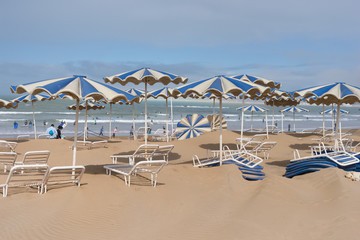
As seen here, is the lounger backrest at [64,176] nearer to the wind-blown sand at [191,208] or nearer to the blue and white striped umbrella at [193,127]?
the wind-blown sand at [191,208]

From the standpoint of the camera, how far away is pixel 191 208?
494 centimetres

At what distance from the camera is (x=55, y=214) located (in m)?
4.36

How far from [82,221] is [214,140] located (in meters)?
9.76

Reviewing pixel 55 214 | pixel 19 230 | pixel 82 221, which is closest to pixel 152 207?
pixel 82 221

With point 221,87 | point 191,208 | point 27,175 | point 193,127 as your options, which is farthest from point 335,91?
point 193,127

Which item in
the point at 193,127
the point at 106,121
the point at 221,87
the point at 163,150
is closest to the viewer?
the point at 221,87

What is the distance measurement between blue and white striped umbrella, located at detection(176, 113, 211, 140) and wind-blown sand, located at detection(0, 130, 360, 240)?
7951mm

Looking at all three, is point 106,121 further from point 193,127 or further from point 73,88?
point 73,88

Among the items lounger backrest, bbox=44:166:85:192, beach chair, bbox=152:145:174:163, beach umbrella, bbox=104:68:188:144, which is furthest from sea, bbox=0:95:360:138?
lounger backrest, bbox=44:166:85:192

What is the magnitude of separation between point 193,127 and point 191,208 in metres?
10.4

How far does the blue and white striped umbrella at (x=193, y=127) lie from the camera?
15195 millimetres

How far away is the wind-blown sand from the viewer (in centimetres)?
392

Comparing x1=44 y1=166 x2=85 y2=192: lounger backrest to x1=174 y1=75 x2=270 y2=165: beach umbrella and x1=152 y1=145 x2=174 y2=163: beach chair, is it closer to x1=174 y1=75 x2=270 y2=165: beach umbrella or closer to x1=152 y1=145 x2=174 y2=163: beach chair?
x1=152 y1=145 x2=174 y2=163: beach chair

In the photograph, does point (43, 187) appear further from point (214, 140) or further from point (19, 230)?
point (214, 140)
